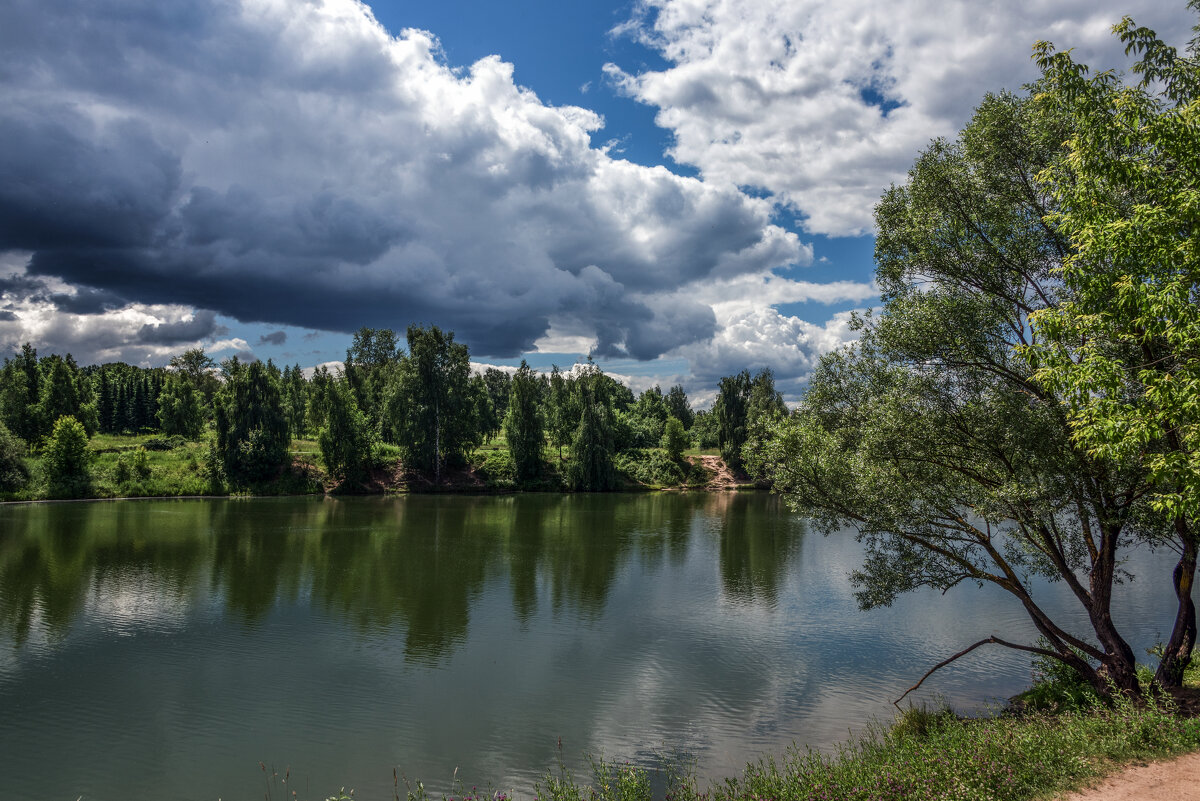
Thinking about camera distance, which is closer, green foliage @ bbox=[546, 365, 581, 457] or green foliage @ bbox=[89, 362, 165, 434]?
green foliage @ bbox=[546, 365, 581, 457]

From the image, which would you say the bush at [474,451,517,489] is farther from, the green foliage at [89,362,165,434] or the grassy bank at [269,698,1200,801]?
the grassy bank at [269,698,1200,801]

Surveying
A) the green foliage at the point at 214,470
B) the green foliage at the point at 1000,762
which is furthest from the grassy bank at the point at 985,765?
the green foliage at the point at 214,470

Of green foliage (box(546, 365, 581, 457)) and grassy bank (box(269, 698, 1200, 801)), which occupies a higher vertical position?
green foliage (box(546, 365, 581, 457))

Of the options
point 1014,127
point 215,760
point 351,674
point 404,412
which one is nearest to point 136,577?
point 351,674

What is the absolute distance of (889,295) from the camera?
1521 cm

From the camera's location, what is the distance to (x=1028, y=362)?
9.50 m

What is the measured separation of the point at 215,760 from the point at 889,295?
59.0 ft

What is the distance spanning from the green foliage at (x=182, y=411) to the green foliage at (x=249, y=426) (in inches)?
796

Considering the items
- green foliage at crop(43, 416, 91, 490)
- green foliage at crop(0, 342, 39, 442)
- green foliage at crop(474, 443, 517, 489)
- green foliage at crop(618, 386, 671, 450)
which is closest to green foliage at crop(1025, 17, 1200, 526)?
green foliage at crop(474, 443, 517, 489)

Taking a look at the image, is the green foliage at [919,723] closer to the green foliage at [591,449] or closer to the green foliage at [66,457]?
the green foliage at [591,449]

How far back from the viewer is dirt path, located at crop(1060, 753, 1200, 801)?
7.79 meters

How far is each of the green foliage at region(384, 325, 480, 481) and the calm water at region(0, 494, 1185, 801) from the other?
34.3 meters

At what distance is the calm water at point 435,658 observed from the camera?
13.6 metres

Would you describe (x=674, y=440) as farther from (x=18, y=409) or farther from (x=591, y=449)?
(x=18, y=409)
